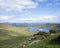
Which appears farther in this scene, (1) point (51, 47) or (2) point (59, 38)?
(2) point (59, 38)

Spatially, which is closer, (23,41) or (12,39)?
(23,41)

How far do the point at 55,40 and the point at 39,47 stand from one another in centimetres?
445

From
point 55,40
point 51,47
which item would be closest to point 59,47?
point 51,47

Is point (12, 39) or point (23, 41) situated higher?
point (23, 41)

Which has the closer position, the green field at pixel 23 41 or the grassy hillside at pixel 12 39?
the green field at pixel 23 41

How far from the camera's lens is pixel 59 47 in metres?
33.8

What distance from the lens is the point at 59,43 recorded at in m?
36.5

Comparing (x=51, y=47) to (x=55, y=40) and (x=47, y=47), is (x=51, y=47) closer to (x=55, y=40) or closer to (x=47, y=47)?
(x=47, y=47)

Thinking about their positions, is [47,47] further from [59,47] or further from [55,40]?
[55,40]

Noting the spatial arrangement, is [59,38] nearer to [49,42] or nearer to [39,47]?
[49,42]

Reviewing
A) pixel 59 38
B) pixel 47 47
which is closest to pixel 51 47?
pixel 47 47

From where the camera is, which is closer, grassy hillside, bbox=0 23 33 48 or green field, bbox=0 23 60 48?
green field, bbox=0 23 60 48

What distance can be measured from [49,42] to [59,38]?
98.3 inches

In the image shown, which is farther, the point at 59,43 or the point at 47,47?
the point at 59,43
